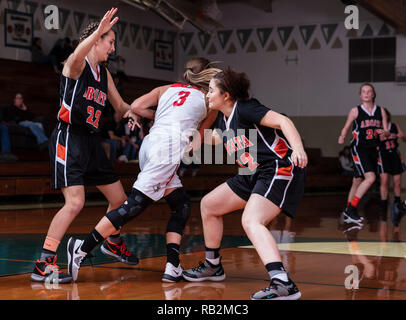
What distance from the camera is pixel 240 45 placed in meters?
17.9

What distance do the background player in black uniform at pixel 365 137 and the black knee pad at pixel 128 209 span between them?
13.9ft

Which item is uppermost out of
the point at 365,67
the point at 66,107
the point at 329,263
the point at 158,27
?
the point at 158,27

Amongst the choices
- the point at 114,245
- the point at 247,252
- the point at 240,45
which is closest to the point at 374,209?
the point at 247,252

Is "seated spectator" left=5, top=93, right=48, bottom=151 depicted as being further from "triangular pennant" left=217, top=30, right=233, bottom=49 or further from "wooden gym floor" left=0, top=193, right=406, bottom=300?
"triangular pennant" left=217, top=30, right=233, bottom=49

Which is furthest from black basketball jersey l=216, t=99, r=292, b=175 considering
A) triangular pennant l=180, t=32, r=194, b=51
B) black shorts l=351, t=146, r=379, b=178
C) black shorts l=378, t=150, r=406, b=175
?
triangular pennant l=180, t=32, r=194, b=51

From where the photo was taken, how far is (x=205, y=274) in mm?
3756

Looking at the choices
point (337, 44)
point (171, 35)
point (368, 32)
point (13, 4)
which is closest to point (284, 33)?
point (337, 44)

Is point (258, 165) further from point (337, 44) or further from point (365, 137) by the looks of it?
point (337, 44)

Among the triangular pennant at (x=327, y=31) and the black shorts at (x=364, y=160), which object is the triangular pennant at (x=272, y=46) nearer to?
the triangular pennant at (x=327, y=31)

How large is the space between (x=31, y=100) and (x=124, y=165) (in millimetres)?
2996

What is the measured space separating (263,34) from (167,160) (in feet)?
47.6

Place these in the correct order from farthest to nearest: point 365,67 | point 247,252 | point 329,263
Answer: point 365,67 → point 247,252 → point 329,263

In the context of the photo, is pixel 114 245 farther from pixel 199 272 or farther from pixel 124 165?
pixel 124 165

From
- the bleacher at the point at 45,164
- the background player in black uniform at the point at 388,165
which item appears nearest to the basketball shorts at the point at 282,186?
the background player in black uniform at the point at 388,165
